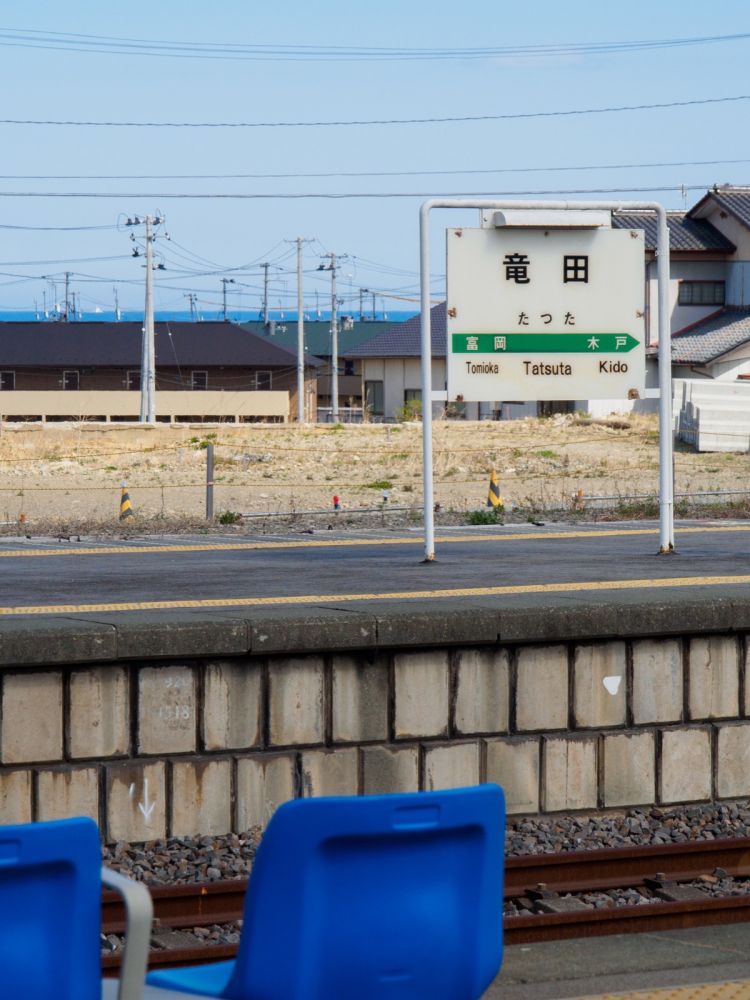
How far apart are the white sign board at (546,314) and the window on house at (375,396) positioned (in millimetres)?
53910

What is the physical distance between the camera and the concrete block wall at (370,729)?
667 centimetres

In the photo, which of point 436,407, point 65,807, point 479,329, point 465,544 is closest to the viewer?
point 65,807

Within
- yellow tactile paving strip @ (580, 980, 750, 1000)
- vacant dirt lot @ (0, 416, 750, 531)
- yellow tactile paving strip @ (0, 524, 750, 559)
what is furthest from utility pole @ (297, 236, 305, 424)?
yellow tactile paving strip @ (580, 980, 750, 1000)

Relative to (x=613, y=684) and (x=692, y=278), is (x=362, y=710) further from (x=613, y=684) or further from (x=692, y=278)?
(x=692, y=278)

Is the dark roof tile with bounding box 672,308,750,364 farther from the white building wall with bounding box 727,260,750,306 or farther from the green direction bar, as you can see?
the green direction bar

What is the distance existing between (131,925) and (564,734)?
4.78 meters

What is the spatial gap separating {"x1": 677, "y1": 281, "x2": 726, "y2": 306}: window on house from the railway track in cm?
4466

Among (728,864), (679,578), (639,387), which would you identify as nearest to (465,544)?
(639,387)

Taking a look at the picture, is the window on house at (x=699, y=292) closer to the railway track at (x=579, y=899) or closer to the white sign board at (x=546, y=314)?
the white sign board at (x=546, y=314)

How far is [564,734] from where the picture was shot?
750 cm

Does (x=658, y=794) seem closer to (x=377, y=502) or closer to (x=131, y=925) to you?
(x=131, y=925)

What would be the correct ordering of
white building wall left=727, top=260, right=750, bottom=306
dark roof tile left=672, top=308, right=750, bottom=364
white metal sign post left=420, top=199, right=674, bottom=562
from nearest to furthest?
white metal sign post left=420, top=199, right=674, bottom=562, dark roof tile left=672, top=308, right=750, bottom=364, white building wall left=727, top=260, right=750, bottom=306

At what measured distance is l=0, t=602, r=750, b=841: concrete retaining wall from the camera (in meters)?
6.65

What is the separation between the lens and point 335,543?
15039 millimetres
